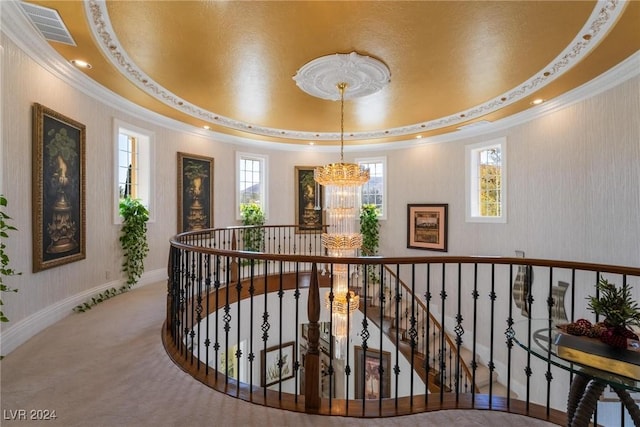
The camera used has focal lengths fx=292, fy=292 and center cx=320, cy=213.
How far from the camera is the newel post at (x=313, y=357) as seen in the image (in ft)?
7.14

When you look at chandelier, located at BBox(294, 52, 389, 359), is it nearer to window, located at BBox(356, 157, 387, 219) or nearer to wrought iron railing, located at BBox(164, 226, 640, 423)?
wrought iron railing, located at BBox(164, 226, 640, 423)

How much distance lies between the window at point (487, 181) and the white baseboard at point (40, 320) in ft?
23.5

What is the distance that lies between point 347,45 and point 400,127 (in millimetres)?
3668

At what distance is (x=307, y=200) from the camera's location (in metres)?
8.19

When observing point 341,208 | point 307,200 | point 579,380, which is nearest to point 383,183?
point 307,200

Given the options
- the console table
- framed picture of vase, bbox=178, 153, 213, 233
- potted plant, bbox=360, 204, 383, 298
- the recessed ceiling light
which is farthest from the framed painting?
the console table

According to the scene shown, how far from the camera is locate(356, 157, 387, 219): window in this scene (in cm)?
798

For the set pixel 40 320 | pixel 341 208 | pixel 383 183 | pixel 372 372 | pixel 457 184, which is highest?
pixel 383 183

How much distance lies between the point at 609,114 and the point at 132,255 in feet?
24.8

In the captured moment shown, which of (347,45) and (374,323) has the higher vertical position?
(347,45)

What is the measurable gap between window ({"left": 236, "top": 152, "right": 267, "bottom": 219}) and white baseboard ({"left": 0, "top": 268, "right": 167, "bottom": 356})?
3.52 meters

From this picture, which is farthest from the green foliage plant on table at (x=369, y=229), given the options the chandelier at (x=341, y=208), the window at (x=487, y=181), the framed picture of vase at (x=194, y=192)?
Answer: the framed picture of vase at (x=194, y=192)

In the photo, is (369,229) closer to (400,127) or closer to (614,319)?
(400,127)

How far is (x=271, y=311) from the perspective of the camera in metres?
6.18
